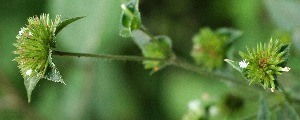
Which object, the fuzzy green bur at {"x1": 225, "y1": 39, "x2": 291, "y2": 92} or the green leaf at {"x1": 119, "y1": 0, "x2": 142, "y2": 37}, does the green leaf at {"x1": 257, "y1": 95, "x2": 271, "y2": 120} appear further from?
the green leaf at {"x1": 119, "y1": 0, "x2": 142, "y2": 37}

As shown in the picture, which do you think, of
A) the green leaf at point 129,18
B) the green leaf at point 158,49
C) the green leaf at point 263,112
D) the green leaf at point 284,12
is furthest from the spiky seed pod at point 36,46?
the green leaf at point 284,12

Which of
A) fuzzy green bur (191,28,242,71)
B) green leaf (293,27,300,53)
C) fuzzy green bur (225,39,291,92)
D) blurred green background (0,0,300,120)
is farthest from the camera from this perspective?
blurred green background (0,0,300,120)

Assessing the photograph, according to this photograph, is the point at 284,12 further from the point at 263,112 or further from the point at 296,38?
the point at 263,112

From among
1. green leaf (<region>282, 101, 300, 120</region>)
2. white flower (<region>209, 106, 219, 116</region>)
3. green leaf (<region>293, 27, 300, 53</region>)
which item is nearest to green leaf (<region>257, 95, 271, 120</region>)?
green leaf (<region>282, 101, 300, 120</region>)

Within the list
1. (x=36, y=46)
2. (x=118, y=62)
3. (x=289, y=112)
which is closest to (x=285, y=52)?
(x=289, y=112)

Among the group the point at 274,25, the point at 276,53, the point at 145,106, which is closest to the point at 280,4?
the point at 274,25

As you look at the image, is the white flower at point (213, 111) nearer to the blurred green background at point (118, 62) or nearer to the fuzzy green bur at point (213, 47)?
the fuzzy green bur at point (213, 47)
